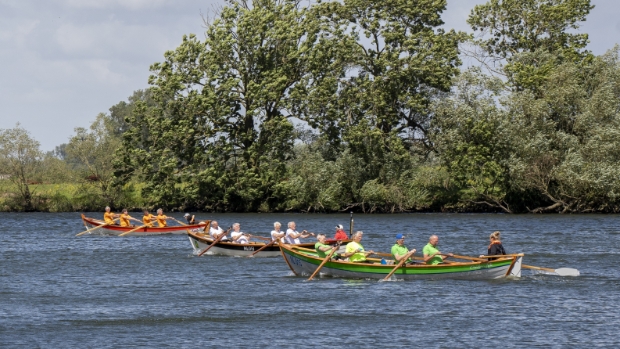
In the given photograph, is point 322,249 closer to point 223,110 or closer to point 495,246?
point 495,246

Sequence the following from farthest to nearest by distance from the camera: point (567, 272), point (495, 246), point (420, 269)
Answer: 1. point (567, 272)
2. point (495, 246)
3. point (420, 269)

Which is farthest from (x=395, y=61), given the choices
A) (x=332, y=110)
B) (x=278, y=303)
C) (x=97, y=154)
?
(x=278, y=303)

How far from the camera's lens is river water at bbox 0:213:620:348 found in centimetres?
2123

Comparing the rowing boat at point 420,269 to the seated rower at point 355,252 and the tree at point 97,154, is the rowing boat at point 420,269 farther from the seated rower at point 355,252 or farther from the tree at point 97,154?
the tree at point 97,154

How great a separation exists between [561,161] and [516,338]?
1607 inches

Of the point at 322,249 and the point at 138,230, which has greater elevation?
the point at 138,230

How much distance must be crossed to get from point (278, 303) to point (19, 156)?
52.7m

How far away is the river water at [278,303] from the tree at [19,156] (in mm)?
31652

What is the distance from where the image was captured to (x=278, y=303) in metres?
25.7

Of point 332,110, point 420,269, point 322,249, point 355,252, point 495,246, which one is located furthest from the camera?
point 332,110

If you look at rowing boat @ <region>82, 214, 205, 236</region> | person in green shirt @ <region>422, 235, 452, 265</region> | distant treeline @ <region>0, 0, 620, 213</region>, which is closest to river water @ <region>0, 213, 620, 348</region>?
person in green shirt @ <region>422, 235, 452, 265</region>

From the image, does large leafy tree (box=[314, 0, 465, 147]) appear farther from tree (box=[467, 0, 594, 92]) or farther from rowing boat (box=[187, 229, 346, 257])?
rowing boat (box=[187, 229, 346, 257])

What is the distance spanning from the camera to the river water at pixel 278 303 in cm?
2123

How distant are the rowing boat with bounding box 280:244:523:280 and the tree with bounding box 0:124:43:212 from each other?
4742 cm
